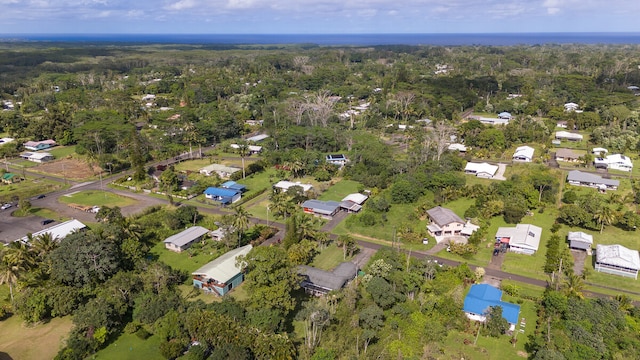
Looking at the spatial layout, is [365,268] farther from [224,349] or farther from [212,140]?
[212,140]

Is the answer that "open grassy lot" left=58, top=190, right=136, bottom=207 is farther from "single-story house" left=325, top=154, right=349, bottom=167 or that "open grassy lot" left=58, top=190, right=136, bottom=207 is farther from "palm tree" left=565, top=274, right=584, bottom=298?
"palm tree" left=565, top=274, right=584, bottom=298

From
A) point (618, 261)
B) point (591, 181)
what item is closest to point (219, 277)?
point (618, 261)

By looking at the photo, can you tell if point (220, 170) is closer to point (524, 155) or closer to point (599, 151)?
point (524, 155)

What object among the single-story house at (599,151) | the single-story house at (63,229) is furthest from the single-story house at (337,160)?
the single-story house at (599,151)

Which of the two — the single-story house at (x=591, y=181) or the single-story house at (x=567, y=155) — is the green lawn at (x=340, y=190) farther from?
the single-story house at (x=567, y=155)

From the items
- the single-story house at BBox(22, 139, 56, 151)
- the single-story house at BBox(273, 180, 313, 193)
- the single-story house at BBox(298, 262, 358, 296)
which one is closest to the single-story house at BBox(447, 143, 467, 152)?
the single-story house at BBox(273, 180, 313, 193)
